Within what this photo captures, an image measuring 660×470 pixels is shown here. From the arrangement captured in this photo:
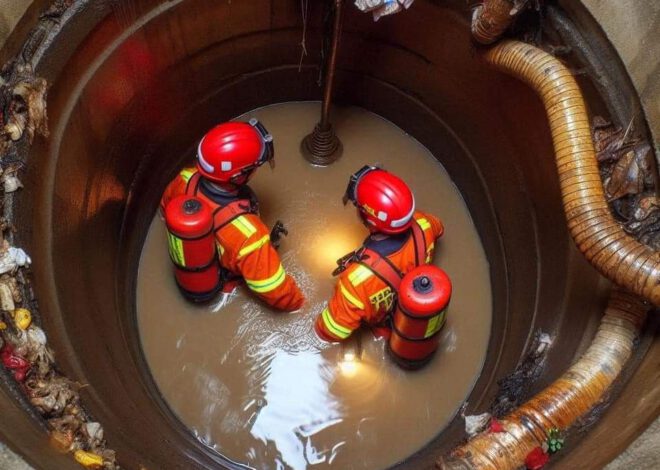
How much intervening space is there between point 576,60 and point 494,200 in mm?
999

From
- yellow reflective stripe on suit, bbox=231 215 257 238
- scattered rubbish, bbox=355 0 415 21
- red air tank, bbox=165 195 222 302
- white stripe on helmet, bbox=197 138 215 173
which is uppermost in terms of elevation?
scattered rubbish, bbox=355 0 415 21

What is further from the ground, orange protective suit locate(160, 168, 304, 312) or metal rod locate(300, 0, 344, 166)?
metal rod locate(300, 0, 344, 166)

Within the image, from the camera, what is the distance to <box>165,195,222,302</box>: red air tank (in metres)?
2.92

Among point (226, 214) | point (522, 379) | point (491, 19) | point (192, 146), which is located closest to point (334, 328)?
point (226, 214)

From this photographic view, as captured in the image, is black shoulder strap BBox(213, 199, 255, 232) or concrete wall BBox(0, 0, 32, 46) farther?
black shoulder strap BBox(213, 199, 255, 232)

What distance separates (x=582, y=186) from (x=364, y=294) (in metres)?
1.11

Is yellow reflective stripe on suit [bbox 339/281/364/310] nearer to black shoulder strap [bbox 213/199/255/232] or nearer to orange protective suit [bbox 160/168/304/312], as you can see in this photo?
orange protective suit [bbox 160/168/304/312]

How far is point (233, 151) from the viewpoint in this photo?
3.01 m

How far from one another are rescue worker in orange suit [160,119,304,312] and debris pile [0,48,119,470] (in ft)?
2.71

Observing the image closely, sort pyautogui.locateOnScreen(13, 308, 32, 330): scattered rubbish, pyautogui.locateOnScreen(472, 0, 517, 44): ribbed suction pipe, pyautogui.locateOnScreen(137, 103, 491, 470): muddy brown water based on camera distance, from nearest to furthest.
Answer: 1. pyautogui.locateOnScreen(13, 308, 32, 330): scattered rubbish
2. pyautogui.locateOnScreen(472, 0, 517, 44): ribbed suction pipe
3. pyautogui.locateOnScreen(137, 103, 491, 470): muddy brown water

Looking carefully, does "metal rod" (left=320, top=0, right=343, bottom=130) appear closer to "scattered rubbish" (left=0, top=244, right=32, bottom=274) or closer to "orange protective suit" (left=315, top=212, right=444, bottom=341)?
"orange protective suit" (left=315, top=212, right=444, bottom=341)

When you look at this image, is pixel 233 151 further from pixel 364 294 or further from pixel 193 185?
pixel 364 294

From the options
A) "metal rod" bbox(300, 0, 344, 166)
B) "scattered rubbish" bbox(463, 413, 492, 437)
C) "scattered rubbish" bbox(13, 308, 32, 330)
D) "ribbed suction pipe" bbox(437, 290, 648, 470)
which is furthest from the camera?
"metal rod" bbox(300, 0, 344, 166)

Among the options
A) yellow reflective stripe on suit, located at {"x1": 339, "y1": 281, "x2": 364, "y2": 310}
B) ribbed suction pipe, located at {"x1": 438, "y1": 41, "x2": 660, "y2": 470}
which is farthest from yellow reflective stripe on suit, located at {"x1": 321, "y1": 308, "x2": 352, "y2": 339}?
ribbed suction pipe, located at {"x1": 438, "y1": 41, "x2": 660, "y2": 470}
